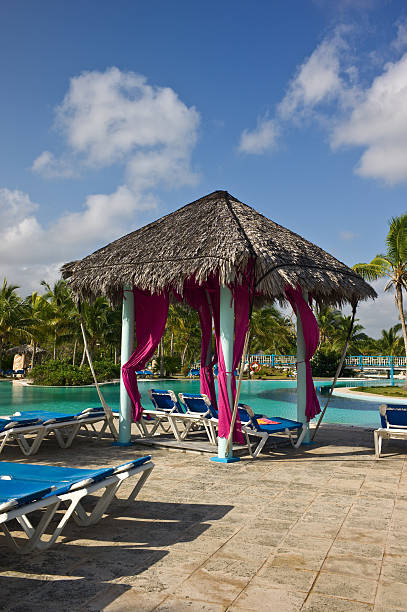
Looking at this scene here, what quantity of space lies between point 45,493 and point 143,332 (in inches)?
183

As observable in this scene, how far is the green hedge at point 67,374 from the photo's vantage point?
2198cm

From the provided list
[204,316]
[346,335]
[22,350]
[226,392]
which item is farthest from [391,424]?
[22,350]

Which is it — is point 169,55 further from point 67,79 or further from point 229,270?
point 229,270

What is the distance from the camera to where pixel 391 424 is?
682 cm

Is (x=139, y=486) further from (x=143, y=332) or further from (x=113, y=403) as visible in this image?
(x=113, y=403)

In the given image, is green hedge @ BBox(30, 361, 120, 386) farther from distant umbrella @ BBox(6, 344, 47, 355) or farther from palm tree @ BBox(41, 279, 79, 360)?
distant umbrella @ BBox(6, 344, 47, 355)

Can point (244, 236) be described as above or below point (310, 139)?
below

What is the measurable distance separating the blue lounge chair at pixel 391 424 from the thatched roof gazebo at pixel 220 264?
128 centimetres

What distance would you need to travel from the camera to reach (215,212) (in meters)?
7.22

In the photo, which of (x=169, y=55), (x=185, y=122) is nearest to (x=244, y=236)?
(x=185, y=122)

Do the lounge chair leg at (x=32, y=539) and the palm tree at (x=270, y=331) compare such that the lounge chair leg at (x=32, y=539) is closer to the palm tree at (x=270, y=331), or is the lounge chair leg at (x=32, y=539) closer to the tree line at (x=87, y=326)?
the tree line at (x=87, y=326)

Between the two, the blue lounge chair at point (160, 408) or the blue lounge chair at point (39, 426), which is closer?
the blue lounge chair at point (39, 426)

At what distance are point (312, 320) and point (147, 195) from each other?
526 cm

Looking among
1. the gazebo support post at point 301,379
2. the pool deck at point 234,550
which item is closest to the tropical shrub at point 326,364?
the gazebo support post at point 301,379
